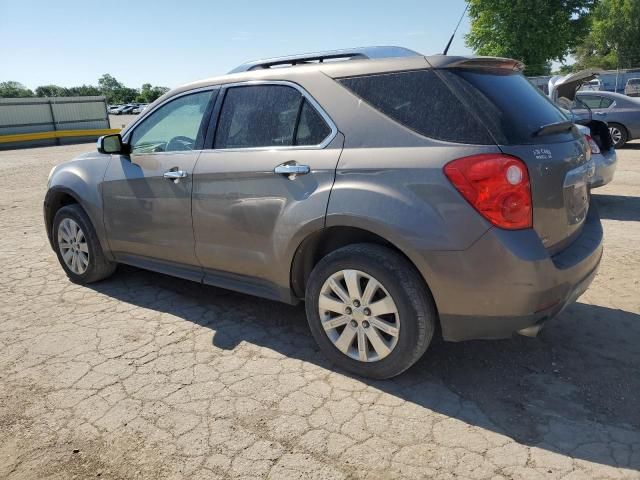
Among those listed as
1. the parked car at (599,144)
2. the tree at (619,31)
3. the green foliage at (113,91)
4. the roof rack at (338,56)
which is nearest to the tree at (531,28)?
the tree at (619,31)

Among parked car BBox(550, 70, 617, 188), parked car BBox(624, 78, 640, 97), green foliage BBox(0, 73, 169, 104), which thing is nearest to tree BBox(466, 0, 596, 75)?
parked car BBox(624, 78, 640, 97)

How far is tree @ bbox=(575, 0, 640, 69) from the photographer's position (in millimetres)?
56688

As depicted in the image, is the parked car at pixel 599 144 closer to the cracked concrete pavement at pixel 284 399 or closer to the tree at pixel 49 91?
the cracked concrete pavement at pixel 284 399

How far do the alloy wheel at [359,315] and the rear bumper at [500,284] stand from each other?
0.97 ft

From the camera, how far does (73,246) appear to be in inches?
185

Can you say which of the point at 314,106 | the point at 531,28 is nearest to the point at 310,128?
the point at 314,106

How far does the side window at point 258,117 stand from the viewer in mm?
3217

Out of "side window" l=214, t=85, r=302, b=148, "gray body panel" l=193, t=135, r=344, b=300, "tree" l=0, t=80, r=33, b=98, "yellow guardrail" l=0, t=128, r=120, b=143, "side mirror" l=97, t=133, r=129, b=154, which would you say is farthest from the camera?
"tree" l=0, t=80, r=33, b=98

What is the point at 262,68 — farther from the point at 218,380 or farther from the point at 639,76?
the point at 639,76

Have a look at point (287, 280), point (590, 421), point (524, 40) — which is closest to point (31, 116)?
point (287, 280)

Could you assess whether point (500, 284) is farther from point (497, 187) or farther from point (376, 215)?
point (376, 215)

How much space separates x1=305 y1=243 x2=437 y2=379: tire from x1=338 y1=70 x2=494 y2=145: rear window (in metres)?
0.69

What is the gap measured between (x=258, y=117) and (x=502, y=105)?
1.53 metres

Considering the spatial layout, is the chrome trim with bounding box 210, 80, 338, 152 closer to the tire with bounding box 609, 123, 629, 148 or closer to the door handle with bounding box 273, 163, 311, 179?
→ the door handle with bounding box 273, 163, 311, 179
